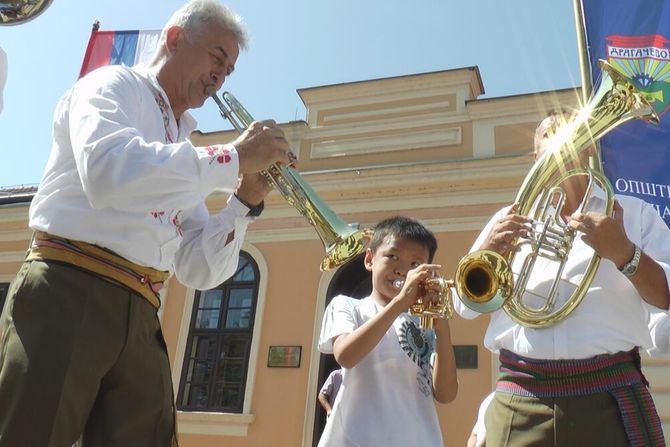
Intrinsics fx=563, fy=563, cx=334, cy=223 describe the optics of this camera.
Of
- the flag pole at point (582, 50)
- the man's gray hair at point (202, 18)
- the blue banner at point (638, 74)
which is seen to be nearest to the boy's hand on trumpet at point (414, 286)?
the man's gray hair at point (202, 18)

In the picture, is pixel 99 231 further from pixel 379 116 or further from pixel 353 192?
pixel 379 116

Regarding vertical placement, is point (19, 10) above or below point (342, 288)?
below

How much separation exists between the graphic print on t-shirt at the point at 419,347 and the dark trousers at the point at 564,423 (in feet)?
1.42

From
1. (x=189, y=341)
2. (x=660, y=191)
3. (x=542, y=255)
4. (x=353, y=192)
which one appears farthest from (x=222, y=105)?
(x=189, y=341)

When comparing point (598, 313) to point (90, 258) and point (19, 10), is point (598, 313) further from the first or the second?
point (19, 10)

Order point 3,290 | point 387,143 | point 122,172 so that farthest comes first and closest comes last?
point 3,290
point 387,143
point 122,172

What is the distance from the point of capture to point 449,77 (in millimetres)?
8641

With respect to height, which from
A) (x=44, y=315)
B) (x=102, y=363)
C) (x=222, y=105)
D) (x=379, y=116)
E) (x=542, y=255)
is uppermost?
(x=379, y=116)

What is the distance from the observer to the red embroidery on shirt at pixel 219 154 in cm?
160

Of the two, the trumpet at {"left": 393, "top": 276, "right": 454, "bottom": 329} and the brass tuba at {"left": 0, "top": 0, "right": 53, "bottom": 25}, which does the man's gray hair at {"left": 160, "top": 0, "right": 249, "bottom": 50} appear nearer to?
the brass tuba at {"left": 0, "top": 0, "right": 53, "bottom": 25}

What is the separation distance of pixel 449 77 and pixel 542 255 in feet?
23.5

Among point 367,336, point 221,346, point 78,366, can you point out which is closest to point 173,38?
point 78,366

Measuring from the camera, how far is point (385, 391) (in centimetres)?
214

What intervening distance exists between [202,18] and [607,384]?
184 cm
